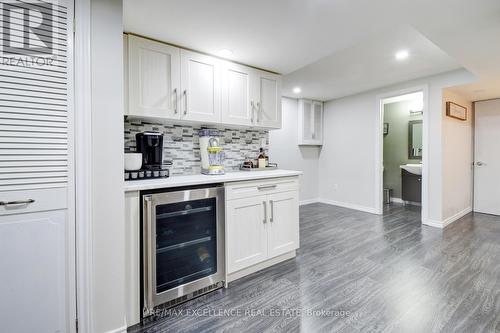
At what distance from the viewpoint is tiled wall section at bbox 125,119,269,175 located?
89.4 inches

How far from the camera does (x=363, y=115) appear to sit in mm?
4602

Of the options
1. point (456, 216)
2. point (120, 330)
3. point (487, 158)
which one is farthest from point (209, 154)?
point (487, 158)

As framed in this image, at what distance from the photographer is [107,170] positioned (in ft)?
4.69

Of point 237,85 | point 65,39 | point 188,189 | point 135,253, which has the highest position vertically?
point 237,85

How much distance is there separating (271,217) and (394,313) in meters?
1.18

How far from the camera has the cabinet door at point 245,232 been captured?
6.81 feet

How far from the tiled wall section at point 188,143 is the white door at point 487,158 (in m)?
4.21

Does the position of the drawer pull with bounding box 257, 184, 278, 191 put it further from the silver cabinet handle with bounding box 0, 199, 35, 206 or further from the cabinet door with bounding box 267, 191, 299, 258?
the silver cabinet handle with bounding box 0, 199, 35, 206

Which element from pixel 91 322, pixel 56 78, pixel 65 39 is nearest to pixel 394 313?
pixel 91 322

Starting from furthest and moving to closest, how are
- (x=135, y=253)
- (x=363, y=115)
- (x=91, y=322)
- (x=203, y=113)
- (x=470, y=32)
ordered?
1. (x=363, y=115)
2. (x=203, y=113)
3. (x=470, y=32)
4. (x=135, y=253)
5. (x=91, y=322)

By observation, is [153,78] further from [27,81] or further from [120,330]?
[120,330]

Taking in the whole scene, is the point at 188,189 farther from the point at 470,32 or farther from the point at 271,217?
the point at 470,32

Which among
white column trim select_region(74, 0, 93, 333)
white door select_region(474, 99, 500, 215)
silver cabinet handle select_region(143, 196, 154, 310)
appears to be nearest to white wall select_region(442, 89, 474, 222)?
white door select_region(474, 99, 500, 215)

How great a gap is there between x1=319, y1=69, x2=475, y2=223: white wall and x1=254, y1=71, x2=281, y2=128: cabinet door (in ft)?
7.89
